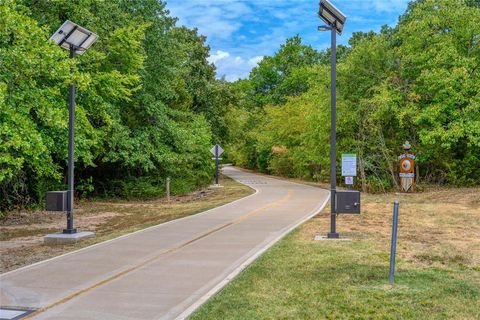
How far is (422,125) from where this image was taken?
85.5 feet

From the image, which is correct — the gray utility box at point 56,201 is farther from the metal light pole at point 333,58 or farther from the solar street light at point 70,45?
the metal light pole at point 333,58

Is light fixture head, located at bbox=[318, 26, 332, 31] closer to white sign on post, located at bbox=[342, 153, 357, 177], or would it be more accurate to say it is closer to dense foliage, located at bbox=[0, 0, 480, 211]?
white sign on post, located at bbox=[342, 153, 357, 177]

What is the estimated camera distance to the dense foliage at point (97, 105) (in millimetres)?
11906

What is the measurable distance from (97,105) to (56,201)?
9.44 m

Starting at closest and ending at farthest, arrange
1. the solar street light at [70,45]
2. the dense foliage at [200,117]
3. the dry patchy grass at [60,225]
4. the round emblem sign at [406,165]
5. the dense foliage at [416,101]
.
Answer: the dry patchy grass at [60,225], the solar street light at [70,45], the dense foliage at [200,117], the dense foliage at [416,101], the round emblem sign at [406,165]

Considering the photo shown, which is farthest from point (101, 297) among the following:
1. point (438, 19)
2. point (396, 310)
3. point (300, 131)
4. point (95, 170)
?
point (300, 131)

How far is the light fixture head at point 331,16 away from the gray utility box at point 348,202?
12.3 feet

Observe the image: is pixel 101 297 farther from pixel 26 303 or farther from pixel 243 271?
pixel 243 271

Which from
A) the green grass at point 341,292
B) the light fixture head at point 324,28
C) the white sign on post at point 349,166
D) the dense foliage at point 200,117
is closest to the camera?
the green grass at point 341,292

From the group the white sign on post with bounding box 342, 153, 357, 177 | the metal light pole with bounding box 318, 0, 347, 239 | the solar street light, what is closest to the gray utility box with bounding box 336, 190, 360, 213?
the metal light pole with bounding box 318, 0, 347, 239

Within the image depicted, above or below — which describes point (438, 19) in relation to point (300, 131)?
above

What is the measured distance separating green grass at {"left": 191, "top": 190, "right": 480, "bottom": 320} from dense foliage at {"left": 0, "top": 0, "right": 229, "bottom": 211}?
6.69m

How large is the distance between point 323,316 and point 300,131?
117 ft

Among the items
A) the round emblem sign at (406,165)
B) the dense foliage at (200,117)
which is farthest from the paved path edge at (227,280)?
the round emblem sign at (406,165)
